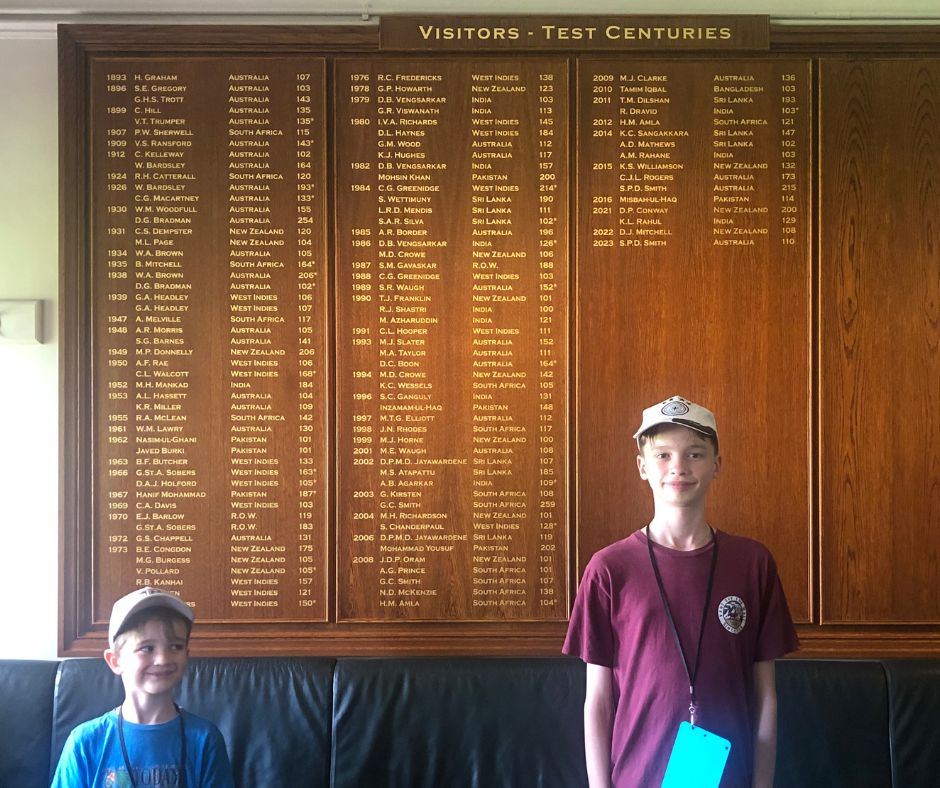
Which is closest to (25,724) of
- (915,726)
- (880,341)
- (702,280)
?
(702,280)

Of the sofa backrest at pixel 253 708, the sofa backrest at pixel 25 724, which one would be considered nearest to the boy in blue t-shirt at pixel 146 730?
the sofa backrest at pixel 253 708

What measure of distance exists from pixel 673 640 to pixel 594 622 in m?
0.18

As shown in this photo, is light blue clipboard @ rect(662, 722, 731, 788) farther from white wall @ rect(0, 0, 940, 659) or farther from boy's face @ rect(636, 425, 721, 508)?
white wall @ rect(0, 0, 940, 659)

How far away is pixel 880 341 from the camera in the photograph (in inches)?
94.8

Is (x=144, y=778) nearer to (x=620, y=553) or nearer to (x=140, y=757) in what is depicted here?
(x=140, y=757)

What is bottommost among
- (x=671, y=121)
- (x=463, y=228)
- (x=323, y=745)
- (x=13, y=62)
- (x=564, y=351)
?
(x=323, y=745)

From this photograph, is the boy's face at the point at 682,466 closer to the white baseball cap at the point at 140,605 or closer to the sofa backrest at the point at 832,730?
the sofa backrest at the point at 832,730

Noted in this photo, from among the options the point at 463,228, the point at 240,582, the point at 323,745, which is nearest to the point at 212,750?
the point at 323,745

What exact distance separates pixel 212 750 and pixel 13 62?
91.1 inches

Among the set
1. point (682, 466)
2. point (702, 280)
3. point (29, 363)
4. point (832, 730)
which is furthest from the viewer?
point (29, 363)

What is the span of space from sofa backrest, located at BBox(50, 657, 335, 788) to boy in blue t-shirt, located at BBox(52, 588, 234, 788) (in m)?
0.46

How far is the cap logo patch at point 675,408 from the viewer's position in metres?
1.69

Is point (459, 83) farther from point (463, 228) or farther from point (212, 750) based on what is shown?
point (212, 750)

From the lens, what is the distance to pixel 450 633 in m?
2.39
